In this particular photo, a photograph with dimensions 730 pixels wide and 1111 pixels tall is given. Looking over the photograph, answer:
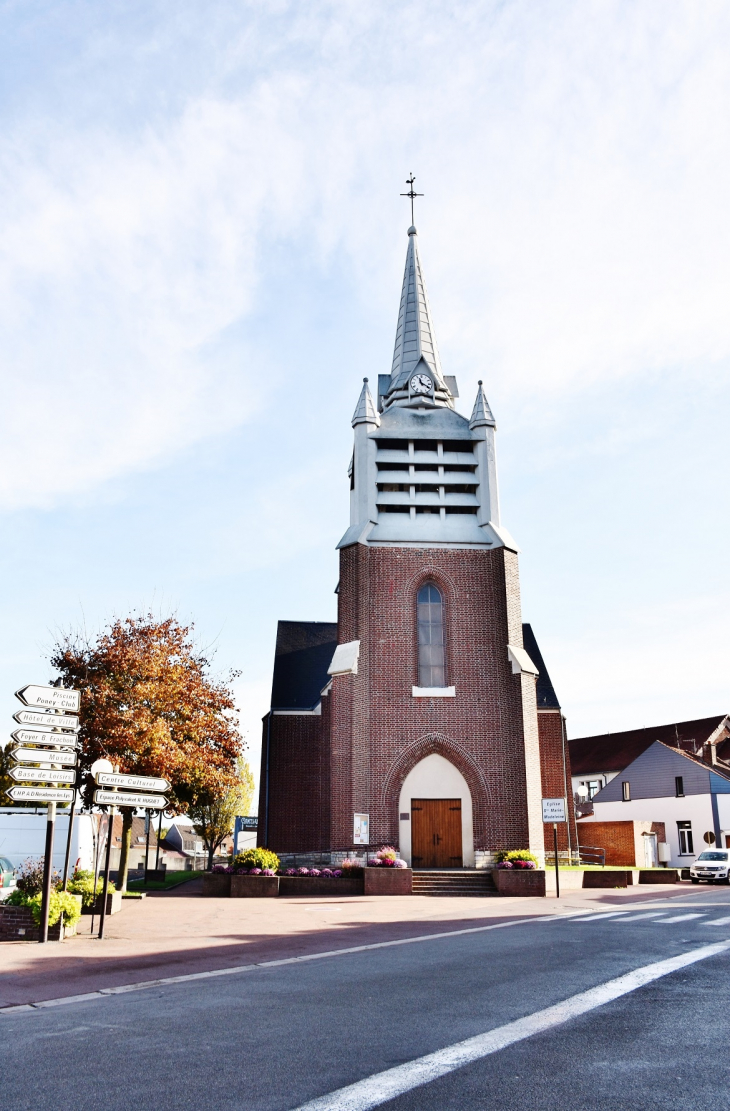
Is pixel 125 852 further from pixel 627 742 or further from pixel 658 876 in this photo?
pixel 627 742

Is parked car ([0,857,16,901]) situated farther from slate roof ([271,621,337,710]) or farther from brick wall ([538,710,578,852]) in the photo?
brick wall ([538,710,578,852])

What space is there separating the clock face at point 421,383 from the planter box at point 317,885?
778 inches

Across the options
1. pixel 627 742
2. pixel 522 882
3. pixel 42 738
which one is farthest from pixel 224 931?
pixel 627 742

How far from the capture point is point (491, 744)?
30.0m

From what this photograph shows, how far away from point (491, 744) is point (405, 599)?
589cm

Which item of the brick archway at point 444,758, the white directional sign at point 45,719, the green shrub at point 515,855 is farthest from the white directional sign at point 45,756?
the brick archway at point 444,758

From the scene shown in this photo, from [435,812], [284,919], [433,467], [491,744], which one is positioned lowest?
[284,919]

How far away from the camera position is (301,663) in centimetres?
4075

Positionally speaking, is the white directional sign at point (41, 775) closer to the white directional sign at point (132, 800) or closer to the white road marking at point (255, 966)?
the white directional sign at point (132, 800)

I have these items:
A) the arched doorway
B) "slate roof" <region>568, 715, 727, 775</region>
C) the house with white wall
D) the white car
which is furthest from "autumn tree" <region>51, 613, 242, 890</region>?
"slate roof" <region>568, 715, 727, 775</region>

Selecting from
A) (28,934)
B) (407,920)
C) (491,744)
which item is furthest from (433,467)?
(28,934)

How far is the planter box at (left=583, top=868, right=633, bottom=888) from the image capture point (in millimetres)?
29422

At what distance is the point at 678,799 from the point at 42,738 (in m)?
47.1

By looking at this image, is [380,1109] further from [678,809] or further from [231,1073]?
[678,809]
